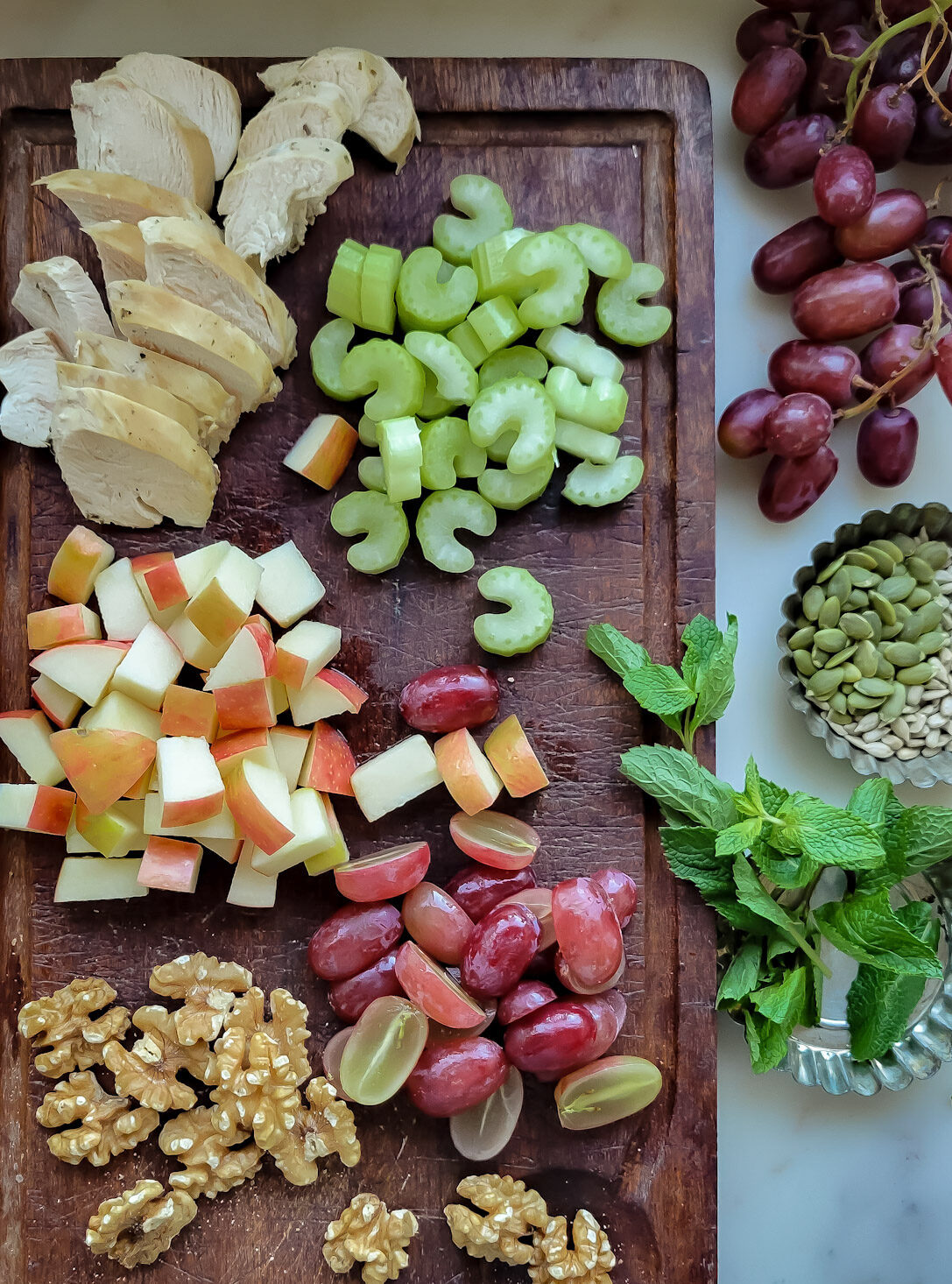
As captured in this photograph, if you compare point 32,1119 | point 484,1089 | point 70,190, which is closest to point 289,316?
point 70,190

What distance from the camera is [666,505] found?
1311 mm

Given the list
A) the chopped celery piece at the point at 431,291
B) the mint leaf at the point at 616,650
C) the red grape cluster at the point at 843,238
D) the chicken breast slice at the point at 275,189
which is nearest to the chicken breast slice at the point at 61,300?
the chicken breast slice at the point at 275,189

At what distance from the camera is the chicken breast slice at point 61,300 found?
47.4 inches

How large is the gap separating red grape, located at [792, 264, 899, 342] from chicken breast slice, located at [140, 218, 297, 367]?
74cm

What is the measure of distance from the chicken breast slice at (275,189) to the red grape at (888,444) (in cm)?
83

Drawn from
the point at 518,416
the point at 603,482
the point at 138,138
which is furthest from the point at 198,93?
the point at 603,482

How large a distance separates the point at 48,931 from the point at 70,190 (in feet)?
3.34

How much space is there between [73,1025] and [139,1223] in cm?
28

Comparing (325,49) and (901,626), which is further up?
(325,49)

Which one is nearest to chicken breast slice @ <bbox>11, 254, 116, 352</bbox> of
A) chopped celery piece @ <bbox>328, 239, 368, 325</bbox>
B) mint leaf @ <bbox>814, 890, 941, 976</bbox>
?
chopped celery piece @ <bbox>328, 239, 368, 325</bbox>

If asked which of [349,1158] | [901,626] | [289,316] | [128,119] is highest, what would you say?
[128,119]

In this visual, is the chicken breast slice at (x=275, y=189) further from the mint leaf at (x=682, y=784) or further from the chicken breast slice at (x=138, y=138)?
the mint leaf at (x=682, y=784)

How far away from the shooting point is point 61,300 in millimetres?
1218

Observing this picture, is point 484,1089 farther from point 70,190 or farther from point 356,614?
point 70,190
